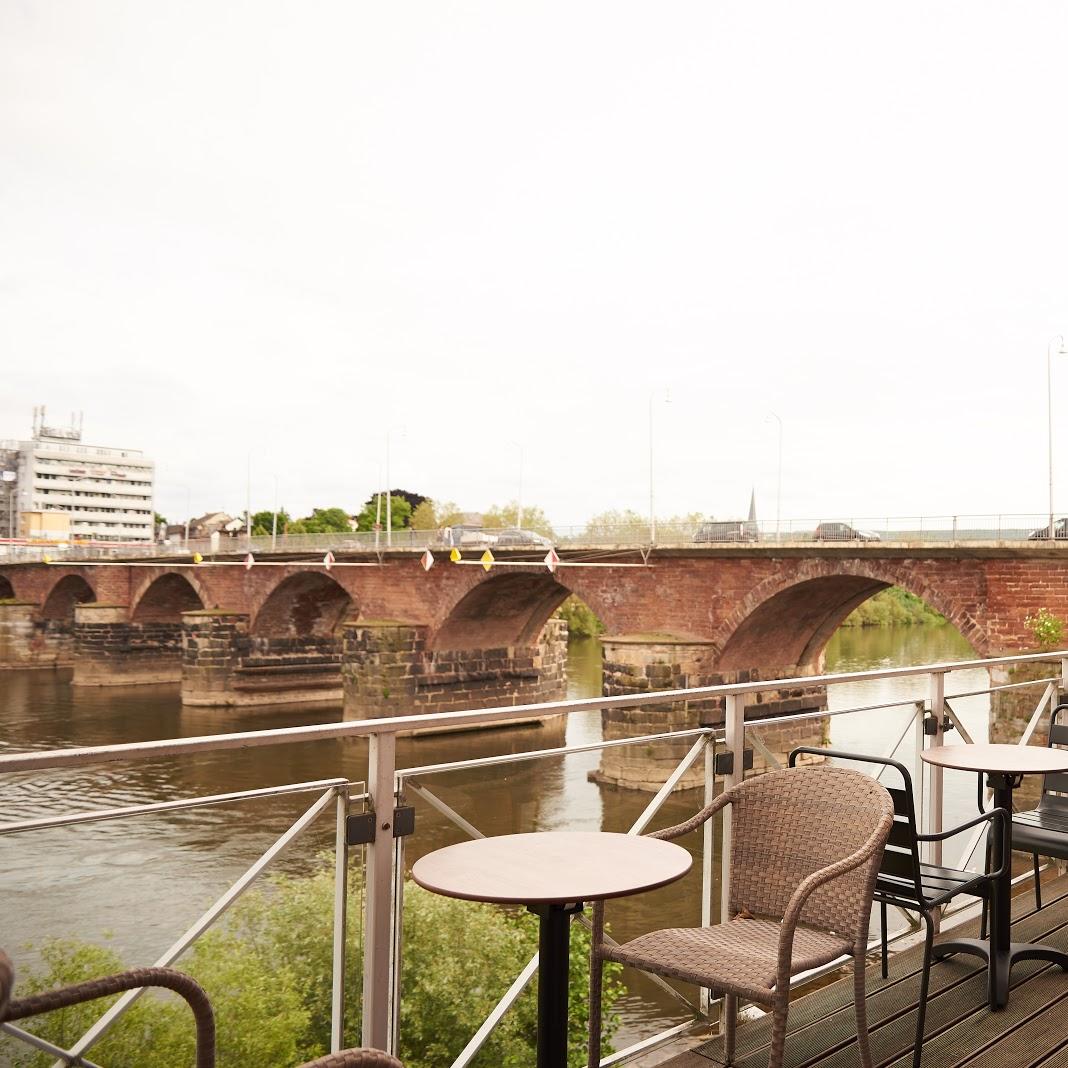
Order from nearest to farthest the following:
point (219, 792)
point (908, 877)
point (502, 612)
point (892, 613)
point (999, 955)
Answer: point (908, 877), point (999, 955), point (219, 792), point (502, 612), point (892, 613)

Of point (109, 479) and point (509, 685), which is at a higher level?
point (109, 479)

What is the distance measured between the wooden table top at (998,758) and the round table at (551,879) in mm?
1688

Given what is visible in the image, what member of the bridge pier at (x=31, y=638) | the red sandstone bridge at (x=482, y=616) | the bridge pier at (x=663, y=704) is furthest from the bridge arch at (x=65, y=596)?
the bridge pier at (x=663, y=704)

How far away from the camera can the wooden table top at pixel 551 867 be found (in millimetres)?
2320

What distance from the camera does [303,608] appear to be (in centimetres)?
3334

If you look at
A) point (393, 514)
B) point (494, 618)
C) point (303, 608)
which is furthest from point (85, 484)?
point (494, 618)

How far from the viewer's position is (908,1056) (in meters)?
3.20

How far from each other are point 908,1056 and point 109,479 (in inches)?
4877

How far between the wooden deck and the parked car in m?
19.9

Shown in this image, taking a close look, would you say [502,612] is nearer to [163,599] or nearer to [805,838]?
[163,599]

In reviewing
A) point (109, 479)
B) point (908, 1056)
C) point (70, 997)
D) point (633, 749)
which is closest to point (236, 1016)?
point (70, 997)

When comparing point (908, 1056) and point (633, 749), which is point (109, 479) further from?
point (908, 1056)

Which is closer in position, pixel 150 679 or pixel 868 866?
pixel 868 866

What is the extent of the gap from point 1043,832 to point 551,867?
266cm
